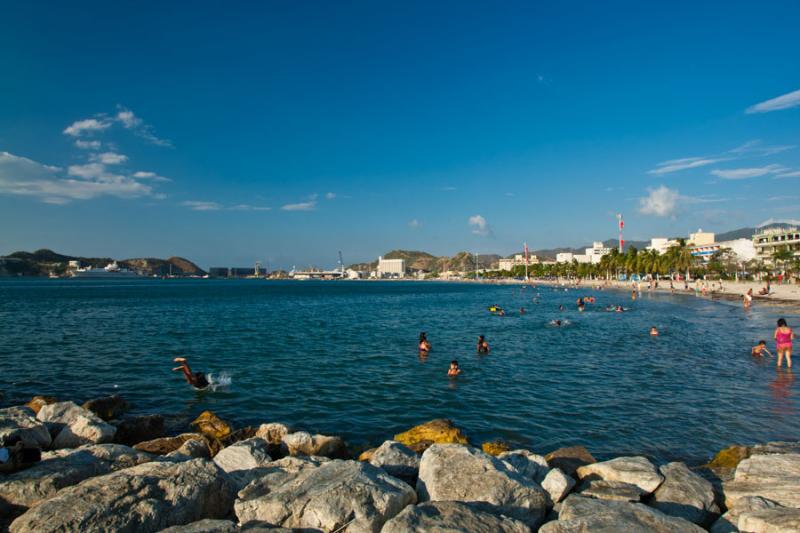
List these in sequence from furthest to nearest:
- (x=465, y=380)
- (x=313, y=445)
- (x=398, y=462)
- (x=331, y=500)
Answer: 1. (x=465, y=380)
2. (x=313, y=445)
3. (x=398, y=462)
4. (x=331, y=500)

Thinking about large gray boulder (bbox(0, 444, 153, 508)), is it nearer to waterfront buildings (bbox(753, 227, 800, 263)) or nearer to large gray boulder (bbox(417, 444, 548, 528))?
large gray boulder (bbox(417, 444, 548, 528))

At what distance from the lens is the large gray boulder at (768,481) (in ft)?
24.1

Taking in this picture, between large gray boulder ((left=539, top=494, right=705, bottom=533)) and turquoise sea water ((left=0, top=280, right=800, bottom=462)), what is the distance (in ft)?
19.8

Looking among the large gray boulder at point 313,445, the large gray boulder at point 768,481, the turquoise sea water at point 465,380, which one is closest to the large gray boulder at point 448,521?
the large gray boulder at point 768,481

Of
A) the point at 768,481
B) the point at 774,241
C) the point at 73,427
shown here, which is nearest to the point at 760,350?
the point at 768,481

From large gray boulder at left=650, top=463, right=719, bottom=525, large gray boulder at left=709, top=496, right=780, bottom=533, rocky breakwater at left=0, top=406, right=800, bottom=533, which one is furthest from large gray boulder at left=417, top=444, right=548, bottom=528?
large gray boulder at left=709, top=496, right=780, bottom=533

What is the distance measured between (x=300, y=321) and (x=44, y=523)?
138ft

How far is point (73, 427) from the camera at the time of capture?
37.4 ft

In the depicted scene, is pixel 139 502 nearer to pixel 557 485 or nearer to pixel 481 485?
pixel 481 485

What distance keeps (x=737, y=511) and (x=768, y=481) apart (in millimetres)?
1586

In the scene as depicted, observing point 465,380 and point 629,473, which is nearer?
point 629,473

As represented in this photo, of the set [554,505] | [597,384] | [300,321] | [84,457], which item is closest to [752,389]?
[597,384]

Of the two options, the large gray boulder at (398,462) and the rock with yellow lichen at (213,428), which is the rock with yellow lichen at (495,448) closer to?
the large gray boulder at (398,462)

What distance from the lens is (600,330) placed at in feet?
121
